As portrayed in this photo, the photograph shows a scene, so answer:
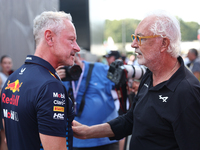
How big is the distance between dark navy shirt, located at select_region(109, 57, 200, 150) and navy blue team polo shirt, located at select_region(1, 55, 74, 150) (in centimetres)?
57

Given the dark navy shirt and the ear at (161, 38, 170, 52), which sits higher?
the ear at (161, 38, 170, 52)

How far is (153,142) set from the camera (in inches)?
68.9

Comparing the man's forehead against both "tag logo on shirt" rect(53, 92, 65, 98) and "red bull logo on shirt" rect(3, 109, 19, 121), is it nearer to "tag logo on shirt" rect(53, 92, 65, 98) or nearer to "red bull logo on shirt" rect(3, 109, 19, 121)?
"tag logo on shirt" rect(53, 92, 65, 98)

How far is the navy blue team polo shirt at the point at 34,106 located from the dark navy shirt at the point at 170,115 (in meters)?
0.57

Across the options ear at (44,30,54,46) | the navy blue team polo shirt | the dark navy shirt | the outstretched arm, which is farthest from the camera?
the outstretched arm

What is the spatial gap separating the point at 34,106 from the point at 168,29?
3.75ft

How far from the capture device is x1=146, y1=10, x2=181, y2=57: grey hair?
1793 mm

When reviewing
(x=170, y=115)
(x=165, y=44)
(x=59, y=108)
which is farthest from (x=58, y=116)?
(x=165, y=44)


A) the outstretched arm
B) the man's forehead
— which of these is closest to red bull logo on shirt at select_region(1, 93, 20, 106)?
the outstretched arm

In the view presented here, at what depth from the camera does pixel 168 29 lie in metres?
1.80

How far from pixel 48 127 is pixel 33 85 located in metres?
0.29

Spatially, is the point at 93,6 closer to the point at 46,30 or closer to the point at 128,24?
the point at 46,30

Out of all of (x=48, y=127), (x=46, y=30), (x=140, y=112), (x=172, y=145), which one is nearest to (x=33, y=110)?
(x=48, y=127)

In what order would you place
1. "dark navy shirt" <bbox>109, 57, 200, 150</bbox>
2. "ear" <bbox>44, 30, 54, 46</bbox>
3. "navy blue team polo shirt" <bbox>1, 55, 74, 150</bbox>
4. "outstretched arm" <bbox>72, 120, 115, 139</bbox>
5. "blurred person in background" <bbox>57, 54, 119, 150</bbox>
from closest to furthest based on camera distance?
"navy blue team polo shirt" <bbox>1, 55, 74, 150</bbox>, "dark navy shirt" <bbox>109, 57, 200, 150</bbox>, "ear" <bbox>44, 30, 54, 46</bbox>, "outstretched arm" <bbox>72, 120, 115, 139</bbox>, "blurred person in background" <bbox>57, 54, 119, 150</bbox>
